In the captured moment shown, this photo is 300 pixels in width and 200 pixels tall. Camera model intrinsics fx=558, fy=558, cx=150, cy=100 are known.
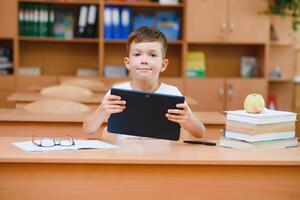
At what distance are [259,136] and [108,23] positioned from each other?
4.09 meters

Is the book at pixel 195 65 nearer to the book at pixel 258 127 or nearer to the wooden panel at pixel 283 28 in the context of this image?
the wooden panel at pixel 283 28

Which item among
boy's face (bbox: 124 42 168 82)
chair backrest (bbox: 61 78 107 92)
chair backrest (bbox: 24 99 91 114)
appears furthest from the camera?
chair backrest (bbox: 61 78 107 92)

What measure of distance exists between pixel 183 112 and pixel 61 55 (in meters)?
4.48

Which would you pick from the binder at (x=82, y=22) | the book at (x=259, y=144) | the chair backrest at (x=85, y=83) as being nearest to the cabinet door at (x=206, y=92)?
the chair backrest at (x=85, y=83)

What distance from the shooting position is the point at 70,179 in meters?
2.01

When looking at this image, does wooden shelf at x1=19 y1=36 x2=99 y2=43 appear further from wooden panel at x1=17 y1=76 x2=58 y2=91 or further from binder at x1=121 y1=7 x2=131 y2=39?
wooden panel at x1=17 y1=76 x2=58 y2=91

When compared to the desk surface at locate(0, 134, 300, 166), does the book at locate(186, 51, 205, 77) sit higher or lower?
higher

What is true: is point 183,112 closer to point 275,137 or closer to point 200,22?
point 275,137

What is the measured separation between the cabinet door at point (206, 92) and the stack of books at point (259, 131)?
3.88 metres

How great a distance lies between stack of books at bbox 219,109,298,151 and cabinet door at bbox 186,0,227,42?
3.92 meters

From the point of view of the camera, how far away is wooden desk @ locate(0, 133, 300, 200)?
2.00 meters

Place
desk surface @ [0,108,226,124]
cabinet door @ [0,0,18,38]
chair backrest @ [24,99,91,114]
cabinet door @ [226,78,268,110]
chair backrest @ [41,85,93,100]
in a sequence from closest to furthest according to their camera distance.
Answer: desk surface @ [0,108,226,124]
chair backrest @ [24,99,91,114]
chair backrest @ [41,85,93,100]
cabinet door @ [0,0,18,38]
cabinet door @ [226,78,268,110]

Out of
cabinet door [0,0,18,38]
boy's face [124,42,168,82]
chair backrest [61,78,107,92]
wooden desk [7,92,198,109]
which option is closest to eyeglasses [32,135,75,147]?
boy's face [124,42,168,82]

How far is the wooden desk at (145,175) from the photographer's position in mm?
1996
